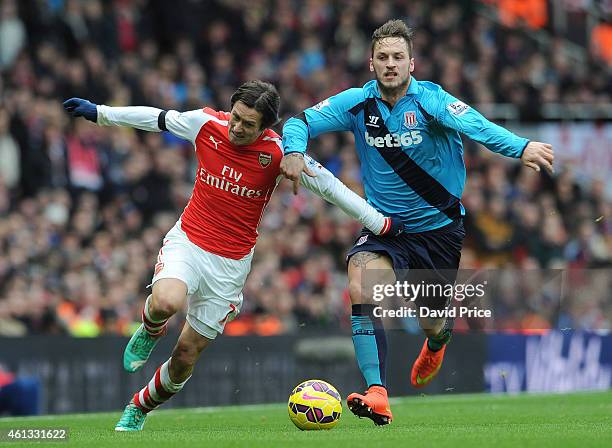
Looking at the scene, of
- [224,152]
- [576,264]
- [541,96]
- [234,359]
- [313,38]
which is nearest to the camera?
[224,152]

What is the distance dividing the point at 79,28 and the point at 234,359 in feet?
19.0

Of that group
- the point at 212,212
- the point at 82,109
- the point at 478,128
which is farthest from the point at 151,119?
the point at 478,128

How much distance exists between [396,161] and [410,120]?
0.36m

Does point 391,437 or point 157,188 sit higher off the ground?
point 157,188

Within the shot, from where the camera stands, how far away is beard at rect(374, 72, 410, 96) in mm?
9922

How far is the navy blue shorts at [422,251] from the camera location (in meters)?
10.2

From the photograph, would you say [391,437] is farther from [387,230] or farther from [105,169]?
[105,169]

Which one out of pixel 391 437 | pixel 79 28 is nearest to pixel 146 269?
pixel 79 28

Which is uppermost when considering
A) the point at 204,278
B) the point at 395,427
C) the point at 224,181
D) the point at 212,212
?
the point at 224,181

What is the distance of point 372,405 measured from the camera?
945cm

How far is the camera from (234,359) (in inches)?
640

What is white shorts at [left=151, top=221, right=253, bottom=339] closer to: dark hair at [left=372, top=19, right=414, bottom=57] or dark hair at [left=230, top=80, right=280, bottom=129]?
dark hair at [left=230, top=80, right=280, bottom=129]

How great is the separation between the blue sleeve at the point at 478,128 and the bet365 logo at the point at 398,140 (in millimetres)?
242

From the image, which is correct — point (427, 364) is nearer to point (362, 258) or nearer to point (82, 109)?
point (362, 258)
